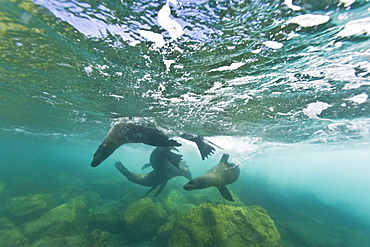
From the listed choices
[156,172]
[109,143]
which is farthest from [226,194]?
[109,143]

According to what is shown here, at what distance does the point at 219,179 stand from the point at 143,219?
4732 mm

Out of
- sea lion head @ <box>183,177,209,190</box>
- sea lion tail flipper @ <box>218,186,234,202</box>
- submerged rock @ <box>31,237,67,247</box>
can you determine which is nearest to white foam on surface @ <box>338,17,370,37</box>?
sea lion head @ <box>183,177,209,190</box>

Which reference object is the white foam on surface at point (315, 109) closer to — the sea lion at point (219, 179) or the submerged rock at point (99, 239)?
the sea lion at point (219, 179)

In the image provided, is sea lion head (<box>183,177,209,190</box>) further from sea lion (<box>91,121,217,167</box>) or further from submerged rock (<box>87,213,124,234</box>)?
submerged rock (<box>87,213,124,234</box>)

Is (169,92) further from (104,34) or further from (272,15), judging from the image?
(272,15)

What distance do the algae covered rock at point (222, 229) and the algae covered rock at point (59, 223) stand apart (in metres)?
5.24

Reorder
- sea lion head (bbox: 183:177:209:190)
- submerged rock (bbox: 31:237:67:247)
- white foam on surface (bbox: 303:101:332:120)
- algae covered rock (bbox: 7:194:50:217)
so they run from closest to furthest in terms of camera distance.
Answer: sea lion head (bbox: 183:177:209:190)
submerged rock (bbox: 31:237:67:247)
white foam on surface (bbox: 303:101:332:120)
algae covered rock (bbox: 7:194:50:217)

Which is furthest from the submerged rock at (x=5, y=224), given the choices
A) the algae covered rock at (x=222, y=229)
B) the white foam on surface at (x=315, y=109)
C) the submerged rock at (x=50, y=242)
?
the white foam on surface at (x=315, y=109)

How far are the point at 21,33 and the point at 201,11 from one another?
4.50m

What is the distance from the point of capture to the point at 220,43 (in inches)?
162

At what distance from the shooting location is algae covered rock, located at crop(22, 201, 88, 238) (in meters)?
8.56

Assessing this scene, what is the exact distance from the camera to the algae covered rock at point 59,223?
8.56 m

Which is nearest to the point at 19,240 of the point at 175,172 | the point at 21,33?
the point at 175,172

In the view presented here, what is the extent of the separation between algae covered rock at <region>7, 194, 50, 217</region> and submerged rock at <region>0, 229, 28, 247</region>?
9.76ft
